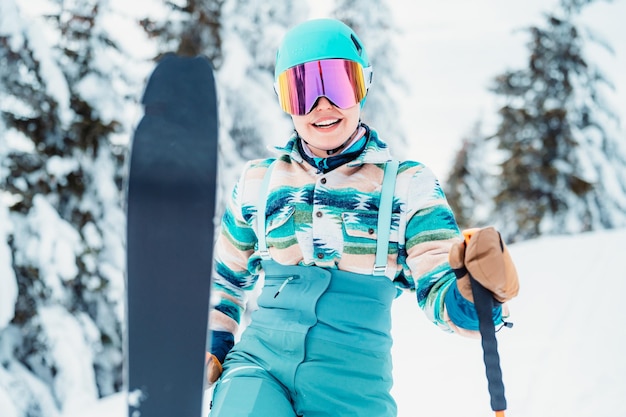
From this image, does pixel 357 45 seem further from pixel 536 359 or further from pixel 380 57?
pixel 380 57

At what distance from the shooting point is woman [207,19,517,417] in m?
1.78

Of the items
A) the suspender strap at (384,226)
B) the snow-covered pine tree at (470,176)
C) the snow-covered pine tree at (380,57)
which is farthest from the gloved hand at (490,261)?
the snow-covered pine tree at (470,176)

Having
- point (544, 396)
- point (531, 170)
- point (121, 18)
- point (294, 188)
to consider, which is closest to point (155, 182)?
point (294, 188)

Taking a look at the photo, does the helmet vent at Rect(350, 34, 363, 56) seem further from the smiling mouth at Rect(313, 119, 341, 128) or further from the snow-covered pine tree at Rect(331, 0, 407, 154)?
the snow-covered pine tree at Rect(331, 0, 407, 154)

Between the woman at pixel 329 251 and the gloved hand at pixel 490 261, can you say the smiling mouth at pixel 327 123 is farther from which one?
the gloved hand at pixel 490 261

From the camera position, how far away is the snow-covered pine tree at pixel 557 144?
47.3 ft

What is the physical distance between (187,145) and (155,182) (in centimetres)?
14

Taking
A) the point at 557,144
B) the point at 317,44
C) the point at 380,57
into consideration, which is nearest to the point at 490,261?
the point at 317,44

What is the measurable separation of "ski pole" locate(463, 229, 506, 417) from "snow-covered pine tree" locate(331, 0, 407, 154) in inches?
438

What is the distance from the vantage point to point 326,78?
79.0 inches

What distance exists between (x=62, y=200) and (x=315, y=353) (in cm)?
646

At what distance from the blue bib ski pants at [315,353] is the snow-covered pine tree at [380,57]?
35.1 ft

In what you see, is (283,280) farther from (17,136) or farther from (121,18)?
(121,18)

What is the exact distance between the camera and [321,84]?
201 cm
